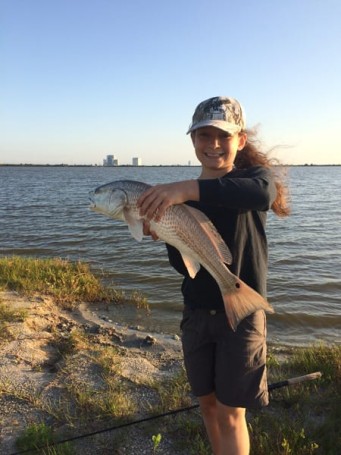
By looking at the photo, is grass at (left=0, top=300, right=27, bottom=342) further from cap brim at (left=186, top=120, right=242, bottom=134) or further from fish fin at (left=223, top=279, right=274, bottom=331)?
cap brim at (left=186, top=120, right=242, bottom=134)

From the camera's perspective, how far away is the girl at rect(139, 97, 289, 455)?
101 inches

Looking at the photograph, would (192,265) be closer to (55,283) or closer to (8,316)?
(8,316)

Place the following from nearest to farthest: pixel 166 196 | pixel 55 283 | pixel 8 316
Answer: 1. pixel 166 196
2. pixel 8 316
3. pixel 55 283

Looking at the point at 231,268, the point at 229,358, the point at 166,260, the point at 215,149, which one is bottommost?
the point at 166,260

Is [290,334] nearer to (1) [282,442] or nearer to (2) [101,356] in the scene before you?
(2) [101,356]

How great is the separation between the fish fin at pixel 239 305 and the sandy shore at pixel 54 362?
1858mm

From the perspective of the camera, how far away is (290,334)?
8.32 meters

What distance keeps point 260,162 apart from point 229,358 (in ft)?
5.20

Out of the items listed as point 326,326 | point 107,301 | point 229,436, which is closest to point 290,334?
point 326,326

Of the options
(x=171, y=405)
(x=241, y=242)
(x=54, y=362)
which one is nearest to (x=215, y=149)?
(x=241, y=242)

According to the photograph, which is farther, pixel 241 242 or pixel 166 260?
pixel 166 260

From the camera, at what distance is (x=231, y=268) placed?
286 cm

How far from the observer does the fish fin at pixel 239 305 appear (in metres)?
2.63

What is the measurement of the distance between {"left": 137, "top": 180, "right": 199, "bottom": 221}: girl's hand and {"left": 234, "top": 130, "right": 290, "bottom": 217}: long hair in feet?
3.10
